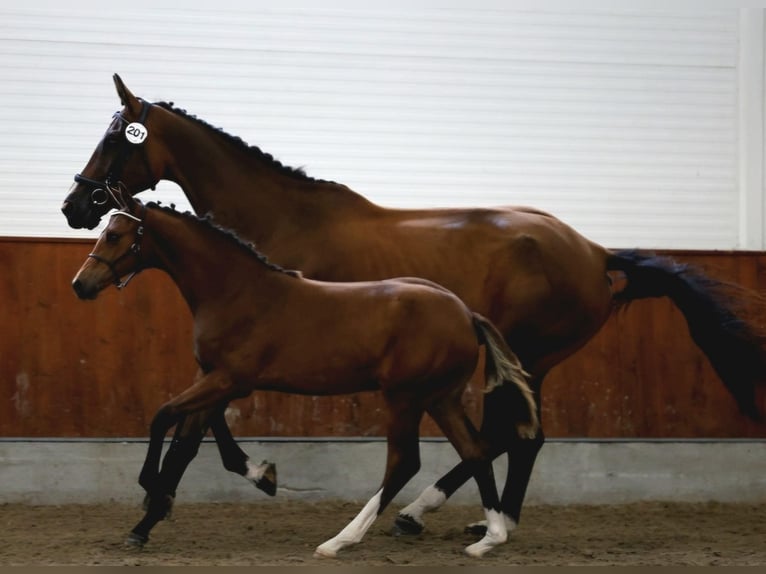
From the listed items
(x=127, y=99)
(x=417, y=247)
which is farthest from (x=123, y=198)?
(x=417, y=247)

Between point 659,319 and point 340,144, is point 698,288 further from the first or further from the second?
point 340,144

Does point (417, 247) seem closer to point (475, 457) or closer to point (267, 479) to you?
point (475, 457)

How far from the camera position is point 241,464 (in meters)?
5.46

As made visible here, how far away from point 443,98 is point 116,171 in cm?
283

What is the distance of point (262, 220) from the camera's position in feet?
18.6

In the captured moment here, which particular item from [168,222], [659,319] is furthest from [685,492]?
[168,222]

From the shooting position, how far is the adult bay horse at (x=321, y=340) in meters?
5.05

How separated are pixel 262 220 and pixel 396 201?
2.11m

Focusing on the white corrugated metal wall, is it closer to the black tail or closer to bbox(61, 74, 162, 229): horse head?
the black tail

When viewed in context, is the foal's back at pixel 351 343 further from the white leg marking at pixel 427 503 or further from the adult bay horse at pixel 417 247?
the white leg marking at pixel 427 503

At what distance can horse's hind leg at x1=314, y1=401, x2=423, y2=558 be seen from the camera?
199 inches

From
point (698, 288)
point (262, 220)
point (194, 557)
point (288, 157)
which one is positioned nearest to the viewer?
point (194, 557)

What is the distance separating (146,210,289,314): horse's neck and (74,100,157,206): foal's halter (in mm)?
374

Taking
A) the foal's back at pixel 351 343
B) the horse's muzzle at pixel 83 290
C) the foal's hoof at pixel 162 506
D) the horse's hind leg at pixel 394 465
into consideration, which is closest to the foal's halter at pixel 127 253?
the horse's muzzle at pixel 83 290
